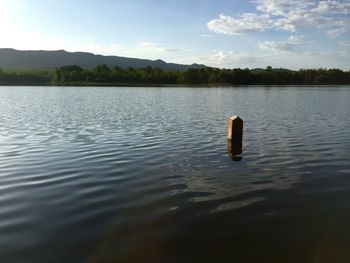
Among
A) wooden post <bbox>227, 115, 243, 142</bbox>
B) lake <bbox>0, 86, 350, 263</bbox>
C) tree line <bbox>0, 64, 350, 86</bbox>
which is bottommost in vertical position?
lake <bbox>0, 86, 350, 263</bbox>

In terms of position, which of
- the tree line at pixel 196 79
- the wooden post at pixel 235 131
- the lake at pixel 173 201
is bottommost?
the lake at pixel 173 201

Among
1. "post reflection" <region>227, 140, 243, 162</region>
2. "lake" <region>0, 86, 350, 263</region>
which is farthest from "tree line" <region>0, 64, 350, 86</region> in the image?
"lake" <region>0, 86, 350, 263</region>

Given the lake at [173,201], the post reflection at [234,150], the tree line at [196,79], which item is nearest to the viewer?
the lake at [173,201]

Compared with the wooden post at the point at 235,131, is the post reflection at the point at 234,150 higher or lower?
lower

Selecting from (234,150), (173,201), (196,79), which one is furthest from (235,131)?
(196,79)

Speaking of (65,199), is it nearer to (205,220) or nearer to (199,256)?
(205,220)

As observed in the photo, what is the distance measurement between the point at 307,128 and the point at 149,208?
2201 centimetres

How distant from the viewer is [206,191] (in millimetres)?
12172

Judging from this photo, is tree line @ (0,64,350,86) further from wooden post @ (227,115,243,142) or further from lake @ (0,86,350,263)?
lake @ (0,86,350,263)

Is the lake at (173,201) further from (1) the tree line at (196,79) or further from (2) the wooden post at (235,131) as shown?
(1) the tree line at (196,79)

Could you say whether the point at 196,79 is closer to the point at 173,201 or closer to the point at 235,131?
the point at 235,131

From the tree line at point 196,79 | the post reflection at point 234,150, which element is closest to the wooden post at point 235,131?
the post reflection at point 234,150

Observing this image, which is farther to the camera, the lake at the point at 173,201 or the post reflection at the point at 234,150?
the post reflection at the point at 234,150

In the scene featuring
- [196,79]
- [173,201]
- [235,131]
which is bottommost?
[173,201]
